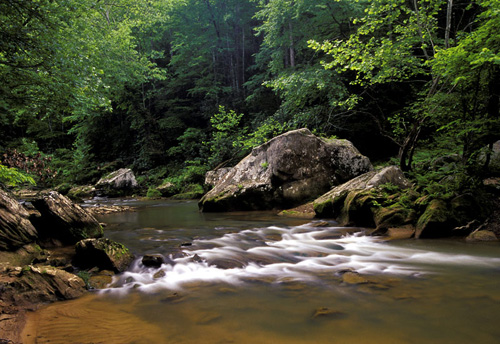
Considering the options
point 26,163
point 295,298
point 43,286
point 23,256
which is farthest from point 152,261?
point 26,163

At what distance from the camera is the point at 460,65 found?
426 centimetres

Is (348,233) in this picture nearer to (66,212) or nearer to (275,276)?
(275,276)

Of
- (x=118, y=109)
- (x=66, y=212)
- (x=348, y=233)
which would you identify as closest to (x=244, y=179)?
(x=348, y=233)

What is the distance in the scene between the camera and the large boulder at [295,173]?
845cm

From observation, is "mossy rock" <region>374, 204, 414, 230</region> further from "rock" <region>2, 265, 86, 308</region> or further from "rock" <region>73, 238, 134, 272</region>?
"rock" <region>2, 265, 86, 308</region>

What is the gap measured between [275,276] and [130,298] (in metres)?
1.58

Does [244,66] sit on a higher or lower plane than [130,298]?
higher

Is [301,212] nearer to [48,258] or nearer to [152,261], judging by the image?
[152,261]

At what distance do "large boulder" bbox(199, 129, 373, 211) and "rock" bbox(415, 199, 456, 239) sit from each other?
3.78 metres

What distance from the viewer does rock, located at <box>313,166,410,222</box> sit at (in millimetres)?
6145

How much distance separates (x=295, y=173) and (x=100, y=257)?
6106mm

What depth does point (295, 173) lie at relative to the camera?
853 centimetres

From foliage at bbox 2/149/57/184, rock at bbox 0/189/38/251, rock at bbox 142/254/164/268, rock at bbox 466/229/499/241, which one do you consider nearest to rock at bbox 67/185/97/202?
foliage at bbox 2/149/57/184

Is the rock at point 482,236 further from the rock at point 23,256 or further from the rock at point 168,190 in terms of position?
the rock at point 168,190
